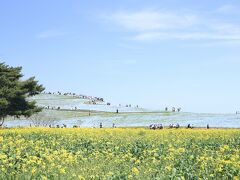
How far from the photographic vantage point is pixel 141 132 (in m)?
40.4

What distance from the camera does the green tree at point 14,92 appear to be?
60.0m

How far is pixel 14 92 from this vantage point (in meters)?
60.4

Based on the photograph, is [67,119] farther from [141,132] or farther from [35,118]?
[141,132]

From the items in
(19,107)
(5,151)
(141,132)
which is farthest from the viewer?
(19,107)

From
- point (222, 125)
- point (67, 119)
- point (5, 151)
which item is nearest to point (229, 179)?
point (5, 151)

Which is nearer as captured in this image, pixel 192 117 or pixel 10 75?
pixel 10 75

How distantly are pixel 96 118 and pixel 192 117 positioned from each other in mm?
16757

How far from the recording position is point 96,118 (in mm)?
87688

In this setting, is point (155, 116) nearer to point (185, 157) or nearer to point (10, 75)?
point (10, 75)

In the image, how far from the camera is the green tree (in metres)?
60.0

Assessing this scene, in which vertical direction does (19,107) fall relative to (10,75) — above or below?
below

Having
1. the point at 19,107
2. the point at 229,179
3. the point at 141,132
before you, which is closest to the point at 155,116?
the point at 19,107

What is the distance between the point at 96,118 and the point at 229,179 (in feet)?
242

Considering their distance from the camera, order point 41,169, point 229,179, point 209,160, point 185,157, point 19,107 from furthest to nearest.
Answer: point 19,107, point 185,157, point 209,160, point 41,169, point 229,179
